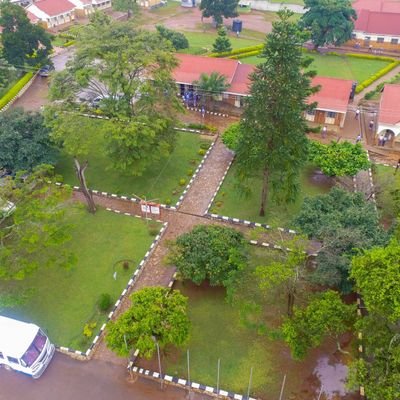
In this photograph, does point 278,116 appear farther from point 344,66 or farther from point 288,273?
point 344,66

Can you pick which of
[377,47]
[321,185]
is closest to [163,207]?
[321,185]

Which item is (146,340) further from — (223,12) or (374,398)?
(223,12)

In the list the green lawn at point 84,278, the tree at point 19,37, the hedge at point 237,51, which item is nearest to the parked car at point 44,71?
the tree at point 19,37

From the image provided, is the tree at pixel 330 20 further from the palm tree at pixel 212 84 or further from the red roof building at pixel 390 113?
the palm tree at pixel 212 84

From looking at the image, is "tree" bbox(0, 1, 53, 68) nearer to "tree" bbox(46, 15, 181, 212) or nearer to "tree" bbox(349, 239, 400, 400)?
"tree" bbox(46, 15, 181, 212)

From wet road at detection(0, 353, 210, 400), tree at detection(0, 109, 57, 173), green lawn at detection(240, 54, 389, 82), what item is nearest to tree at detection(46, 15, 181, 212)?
tree at detection(0, 109, 57, 173)
